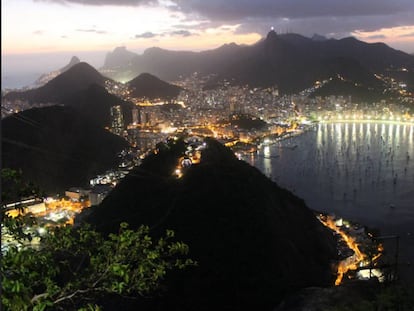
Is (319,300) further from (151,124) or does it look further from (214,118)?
(214,118)

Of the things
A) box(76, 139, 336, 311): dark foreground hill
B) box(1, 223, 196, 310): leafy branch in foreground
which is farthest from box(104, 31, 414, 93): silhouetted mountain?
box(1, 223, 196, 310): leafy branch in foreground

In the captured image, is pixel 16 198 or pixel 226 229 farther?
pixel 226 229

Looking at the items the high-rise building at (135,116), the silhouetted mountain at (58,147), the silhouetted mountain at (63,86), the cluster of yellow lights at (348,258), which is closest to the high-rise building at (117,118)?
the high-rise building at (135,116)

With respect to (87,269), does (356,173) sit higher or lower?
lower

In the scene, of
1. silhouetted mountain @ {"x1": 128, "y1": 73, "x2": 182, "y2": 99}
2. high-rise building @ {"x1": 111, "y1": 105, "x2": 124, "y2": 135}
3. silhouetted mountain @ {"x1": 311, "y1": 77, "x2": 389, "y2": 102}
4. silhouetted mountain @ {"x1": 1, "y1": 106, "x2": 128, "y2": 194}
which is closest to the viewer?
silhouetted mountain @ {"x1": 1, "y1": 106, "x2": 128, "y2": 194}

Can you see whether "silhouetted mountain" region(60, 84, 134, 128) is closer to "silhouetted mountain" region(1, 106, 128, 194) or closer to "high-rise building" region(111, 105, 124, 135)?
"high-rise building" region(111, 105, 124, 135)

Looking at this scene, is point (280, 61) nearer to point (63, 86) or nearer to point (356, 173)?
point (63, 86)

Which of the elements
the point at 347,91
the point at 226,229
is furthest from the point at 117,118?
the point at 347,91

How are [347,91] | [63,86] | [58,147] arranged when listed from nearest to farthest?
[58,147] → [63,86] → [347,91]
